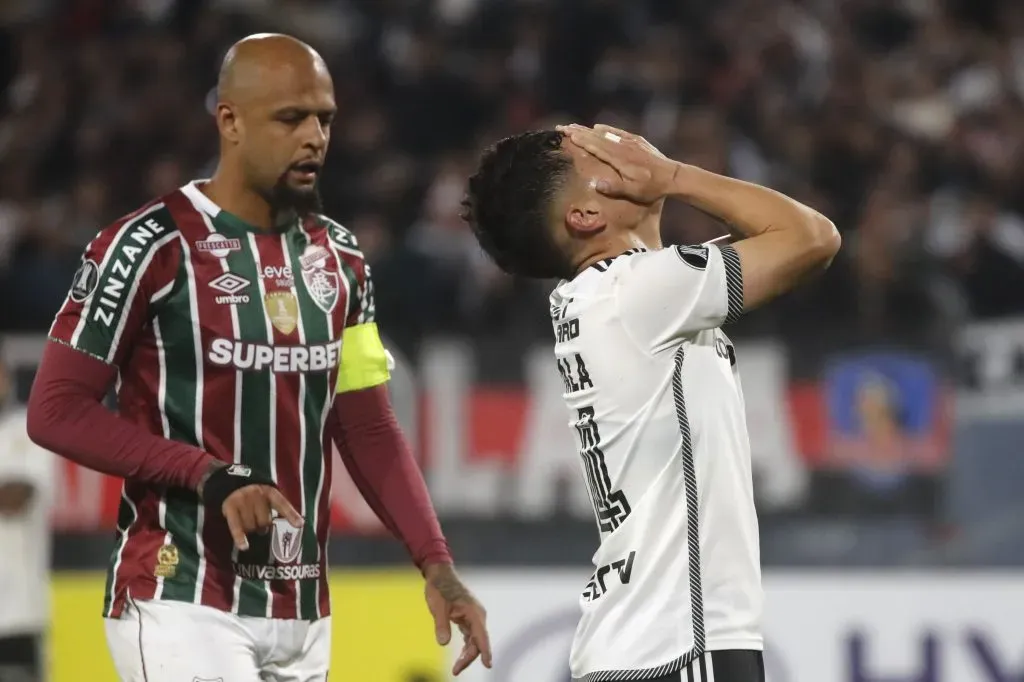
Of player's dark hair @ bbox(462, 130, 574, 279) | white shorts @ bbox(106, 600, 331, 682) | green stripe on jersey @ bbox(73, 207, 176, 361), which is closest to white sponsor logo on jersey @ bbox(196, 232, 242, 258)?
green stripe on jersey @ bbox(73, 207, 176, 361)

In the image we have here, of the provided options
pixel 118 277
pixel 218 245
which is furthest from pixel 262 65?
pixel 118 277

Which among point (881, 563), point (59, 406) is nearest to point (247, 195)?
point (59, 406)

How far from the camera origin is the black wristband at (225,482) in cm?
314

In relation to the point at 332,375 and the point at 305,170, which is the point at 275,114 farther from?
the point at 332,375

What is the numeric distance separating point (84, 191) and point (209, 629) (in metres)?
6.69

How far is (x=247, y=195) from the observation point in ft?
11.6

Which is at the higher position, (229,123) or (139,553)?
(229,123)

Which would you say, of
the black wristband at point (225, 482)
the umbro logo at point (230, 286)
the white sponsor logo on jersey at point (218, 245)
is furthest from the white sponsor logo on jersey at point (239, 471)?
the white sponsor logo on jersey at point (218, 245)

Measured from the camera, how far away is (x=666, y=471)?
9.59ft

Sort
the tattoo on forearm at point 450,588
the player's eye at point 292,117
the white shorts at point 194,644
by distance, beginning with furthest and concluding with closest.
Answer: the tattoo on forearm at point 450,588 < the player's eye at point 292,117 < the white shorts at point 194,644

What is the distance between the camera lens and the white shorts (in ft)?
10.7

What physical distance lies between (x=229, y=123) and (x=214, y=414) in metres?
0.67

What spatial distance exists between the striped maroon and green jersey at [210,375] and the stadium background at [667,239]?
2.82 meters

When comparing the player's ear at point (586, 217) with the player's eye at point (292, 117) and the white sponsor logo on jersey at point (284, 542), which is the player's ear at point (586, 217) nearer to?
the player's eye at point (292, 117)
